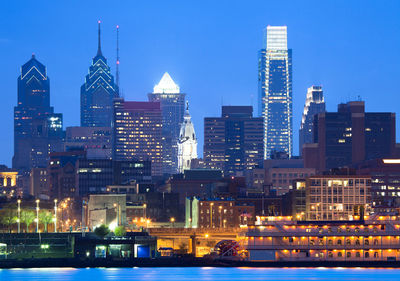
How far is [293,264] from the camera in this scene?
7446 inches

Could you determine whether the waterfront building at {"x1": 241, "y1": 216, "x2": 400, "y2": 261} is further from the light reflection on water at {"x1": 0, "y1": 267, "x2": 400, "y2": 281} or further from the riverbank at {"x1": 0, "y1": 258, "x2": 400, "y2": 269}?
the light reflection on water at {"x1": 0, "y1": 267, "x2": 400, "y2": 281}

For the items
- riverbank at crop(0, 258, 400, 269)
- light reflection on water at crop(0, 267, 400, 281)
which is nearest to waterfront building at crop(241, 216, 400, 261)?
riverbank at crop(0, 258, 400, 269)

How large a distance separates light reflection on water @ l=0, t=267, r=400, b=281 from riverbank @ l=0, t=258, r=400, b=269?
1448 mm

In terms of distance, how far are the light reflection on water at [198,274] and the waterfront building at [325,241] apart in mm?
3914

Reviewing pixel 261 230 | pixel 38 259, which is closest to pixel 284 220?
pixel 261 230

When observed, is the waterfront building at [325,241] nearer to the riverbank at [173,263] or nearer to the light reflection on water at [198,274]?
the riverbank at [173,263]

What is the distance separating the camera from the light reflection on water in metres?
172

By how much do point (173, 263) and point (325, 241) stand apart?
24155 millimetres

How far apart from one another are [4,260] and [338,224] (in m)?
52.7

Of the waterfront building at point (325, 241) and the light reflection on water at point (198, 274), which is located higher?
the waterfront building at point (325, 241)

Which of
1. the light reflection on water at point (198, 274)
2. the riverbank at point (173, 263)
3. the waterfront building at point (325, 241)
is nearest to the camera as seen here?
the light reflection on water at point (198, 274)

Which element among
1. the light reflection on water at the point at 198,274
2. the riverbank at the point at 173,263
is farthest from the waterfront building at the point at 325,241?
the light reflection on water at the point at 198,274

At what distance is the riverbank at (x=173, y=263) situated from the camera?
189m

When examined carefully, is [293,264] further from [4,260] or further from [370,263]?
[4,260]
